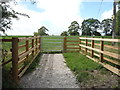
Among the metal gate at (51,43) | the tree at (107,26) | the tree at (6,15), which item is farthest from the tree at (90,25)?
the tree at (6,15)

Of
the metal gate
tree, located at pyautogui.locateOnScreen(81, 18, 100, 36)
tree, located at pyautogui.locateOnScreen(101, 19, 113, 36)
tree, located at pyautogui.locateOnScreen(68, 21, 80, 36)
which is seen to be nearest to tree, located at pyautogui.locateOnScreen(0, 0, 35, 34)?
the metal gate

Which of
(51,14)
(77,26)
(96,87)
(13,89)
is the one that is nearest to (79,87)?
(96,87)

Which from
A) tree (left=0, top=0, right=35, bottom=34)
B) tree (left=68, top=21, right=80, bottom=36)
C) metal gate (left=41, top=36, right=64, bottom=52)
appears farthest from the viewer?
tree (left=68, top=21, right=80, bottom=36)

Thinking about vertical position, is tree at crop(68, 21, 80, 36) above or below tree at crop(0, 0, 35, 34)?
above

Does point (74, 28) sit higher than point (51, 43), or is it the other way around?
point (74, 28)

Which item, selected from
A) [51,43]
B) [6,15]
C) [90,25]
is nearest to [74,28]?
[90,25]

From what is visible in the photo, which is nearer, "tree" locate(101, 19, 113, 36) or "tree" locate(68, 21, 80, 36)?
"tree" locate(68, 21, 80, 36)

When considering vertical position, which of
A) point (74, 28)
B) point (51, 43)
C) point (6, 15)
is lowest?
point (51, 43)

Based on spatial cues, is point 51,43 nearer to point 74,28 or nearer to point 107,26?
point 74,28

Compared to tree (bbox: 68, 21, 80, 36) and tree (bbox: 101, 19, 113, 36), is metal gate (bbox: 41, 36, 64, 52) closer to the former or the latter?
tree (bbox: 68, 21, 80, 36)

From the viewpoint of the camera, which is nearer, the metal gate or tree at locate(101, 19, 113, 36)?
the metal gate

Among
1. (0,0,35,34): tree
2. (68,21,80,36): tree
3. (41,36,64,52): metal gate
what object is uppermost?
(68,21,80,36): tree

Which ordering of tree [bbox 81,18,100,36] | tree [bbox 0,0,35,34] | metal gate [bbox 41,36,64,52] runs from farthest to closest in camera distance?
tree [bbox 81,18,100,36], metal gate [bbox 41,36,64,52], tree [bbox 0,0,35,34]

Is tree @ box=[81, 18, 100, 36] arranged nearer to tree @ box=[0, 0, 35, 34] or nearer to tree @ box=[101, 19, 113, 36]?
tree @ box=[101, 19, 113, 36]
